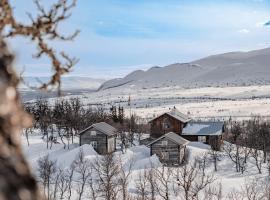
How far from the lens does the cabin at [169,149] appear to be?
62.8 m

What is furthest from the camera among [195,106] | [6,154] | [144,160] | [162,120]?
[195,106]

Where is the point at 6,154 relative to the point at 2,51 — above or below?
below

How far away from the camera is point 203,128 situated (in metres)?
74.6

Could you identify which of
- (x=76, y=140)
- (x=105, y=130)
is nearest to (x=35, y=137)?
(x=76, y=140)

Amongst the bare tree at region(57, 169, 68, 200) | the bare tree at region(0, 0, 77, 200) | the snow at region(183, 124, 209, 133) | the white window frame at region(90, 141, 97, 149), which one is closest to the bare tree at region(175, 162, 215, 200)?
the bare tree at region(57, 169, 68, 200)

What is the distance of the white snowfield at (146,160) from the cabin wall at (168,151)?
43.3 inches

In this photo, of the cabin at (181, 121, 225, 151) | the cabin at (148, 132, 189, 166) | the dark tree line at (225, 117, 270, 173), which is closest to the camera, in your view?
the cabin at (148, 132, 189, 166)

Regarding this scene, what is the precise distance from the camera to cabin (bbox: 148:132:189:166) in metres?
62.8

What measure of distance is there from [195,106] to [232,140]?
82.4 metres

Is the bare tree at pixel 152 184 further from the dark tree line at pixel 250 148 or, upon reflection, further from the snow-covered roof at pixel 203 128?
the snow-covered roof at pixel 203 128

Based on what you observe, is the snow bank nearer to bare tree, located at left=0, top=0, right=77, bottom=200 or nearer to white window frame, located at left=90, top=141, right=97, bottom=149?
white window frame, located at left=90, top=141, right=97, bottom=149

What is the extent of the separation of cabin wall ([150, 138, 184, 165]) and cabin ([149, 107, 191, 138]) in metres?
11.1

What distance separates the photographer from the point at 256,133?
81.5m

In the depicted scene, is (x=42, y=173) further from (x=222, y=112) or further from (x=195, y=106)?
(x=195, y=106)
